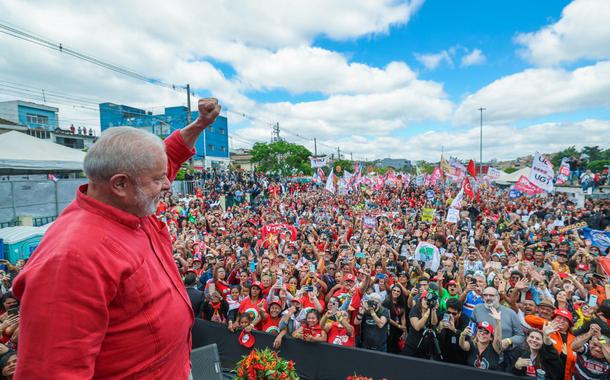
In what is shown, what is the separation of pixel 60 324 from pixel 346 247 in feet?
29.5

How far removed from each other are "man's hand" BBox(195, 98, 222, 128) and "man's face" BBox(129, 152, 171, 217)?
64 cm

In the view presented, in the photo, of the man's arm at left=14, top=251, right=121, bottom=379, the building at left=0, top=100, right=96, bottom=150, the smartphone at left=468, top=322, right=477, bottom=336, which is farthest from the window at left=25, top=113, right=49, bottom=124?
the man's arm at left=14, top=251, right=121, bottom=379

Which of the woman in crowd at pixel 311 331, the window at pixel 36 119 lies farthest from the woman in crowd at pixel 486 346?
the window at pixel 36 119

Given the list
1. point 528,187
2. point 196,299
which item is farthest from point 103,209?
point 528,187

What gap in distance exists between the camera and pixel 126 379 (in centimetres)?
109

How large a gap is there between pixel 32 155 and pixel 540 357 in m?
14.3

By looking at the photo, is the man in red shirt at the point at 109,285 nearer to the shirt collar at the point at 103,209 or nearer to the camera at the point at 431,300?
the shirt collar at the point at 103,209

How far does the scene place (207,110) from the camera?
1.81 meters

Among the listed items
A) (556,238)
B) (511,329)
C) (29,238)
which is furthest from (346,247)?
(29,238)

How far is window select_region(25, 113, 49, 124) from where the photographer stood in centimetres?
3949

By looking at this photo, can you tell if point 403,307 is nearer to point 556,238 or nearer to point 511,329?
point 511,329

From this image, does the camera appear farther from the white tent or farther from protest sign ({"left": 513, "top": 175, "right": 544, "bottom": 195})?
protest sign ({"left": 513, "top": 175, "right": 544, "bottom": 195})

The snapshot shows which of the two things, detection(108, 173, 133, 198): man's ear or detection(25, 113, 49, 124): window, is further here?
detection(25, 113, 49, 124): window

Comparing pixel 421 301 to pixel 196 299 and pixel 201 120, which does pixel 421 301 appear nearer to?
pixel 196 299
